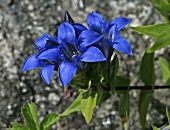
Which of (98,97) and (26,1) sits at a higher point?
(26,1)

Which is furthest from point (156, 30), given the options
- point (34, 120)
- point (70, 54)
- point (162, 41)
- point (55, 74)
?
point (55, 74)

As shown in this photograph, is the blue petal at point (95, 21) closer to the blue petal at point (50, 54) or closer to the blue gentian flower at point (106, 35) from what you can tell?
the blue gentian flower at point (106, 35)

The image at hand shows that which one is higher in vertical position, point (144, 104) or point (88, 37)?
point (88, 37)

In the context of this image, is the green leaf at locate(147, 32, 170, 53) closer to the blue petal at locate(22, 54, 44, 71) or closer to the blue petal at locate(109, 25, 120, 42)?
the blue petal at locate(109, 25, 120, 42)

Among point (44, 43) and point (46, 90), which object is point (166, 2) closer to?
point (44, 43)

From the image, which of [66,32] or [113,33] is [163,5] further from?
[66,32]

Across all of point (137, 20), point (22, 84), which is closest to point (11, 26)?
point (22, 84)

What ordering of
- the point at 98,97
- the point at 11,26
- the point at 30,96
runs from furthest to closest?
the point at 11,26, the point at 30,96, the point at 98,97
